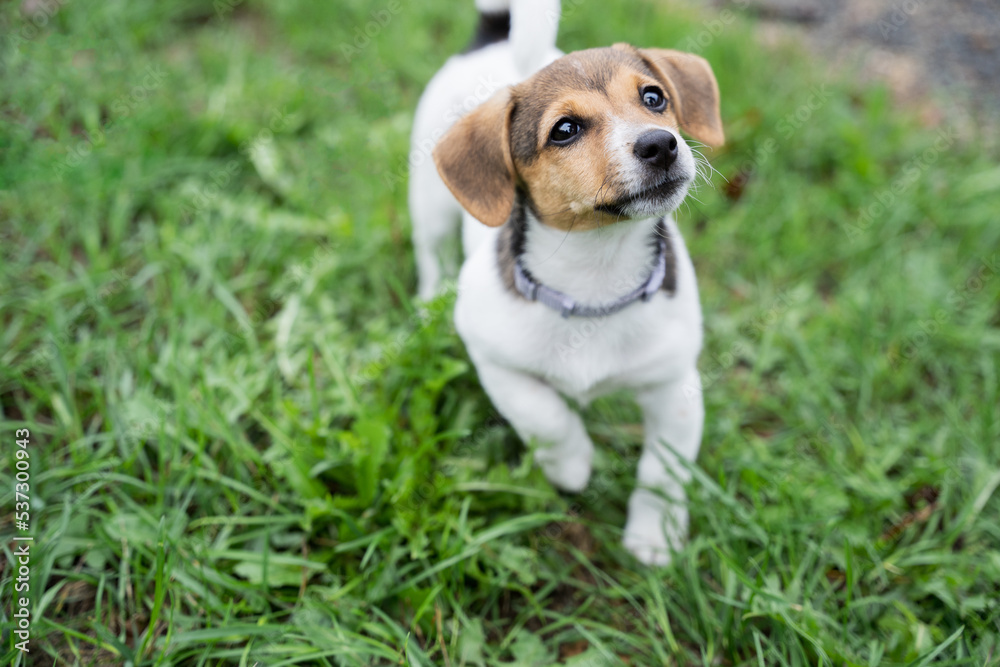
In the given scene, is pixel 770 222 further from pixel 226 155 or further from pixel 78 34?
pixel 78 34

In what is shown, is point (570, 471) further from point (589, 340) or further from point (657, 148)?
point (657, 148)

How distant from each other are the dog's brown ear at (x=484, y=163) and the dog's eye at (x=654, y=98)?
538 mm

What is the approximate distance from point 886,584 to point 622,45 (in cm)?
261

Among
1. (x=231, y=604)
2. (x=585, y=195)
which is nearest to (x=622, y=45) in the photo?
(x=585, y=195)

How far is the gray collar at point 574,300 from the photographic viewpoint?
2.90m

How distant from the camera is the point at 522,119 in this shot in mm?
2852

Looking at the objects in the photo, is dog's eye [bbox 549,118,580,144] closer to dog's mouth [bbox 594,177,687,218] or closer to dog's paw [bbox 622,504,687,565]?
dog's mouth [bbox 594,177,687,218]

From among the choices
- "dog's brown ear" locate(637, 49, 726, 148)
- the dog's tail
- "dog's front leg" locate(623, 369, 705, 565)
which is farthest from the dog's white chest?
the dog's tail

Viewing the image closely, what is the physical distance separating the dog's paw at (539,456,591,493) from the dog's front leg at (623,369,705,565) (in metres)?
0.26

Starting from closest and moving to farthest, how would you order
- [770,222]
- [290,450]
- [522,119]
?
[522,119] → [290,450] → [770,222]

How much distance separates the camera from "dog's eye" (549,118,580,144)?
271cm

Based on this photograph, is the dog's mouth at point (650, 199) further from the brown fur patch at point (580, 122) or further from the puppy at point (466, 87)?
the puppy at point (466, 87)

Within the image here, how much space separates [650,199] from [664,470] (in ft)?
4.32

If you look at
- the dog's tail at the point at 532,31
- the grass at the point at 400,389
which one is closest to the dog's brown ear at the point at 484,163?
the dog's tail at the point at 532,31
